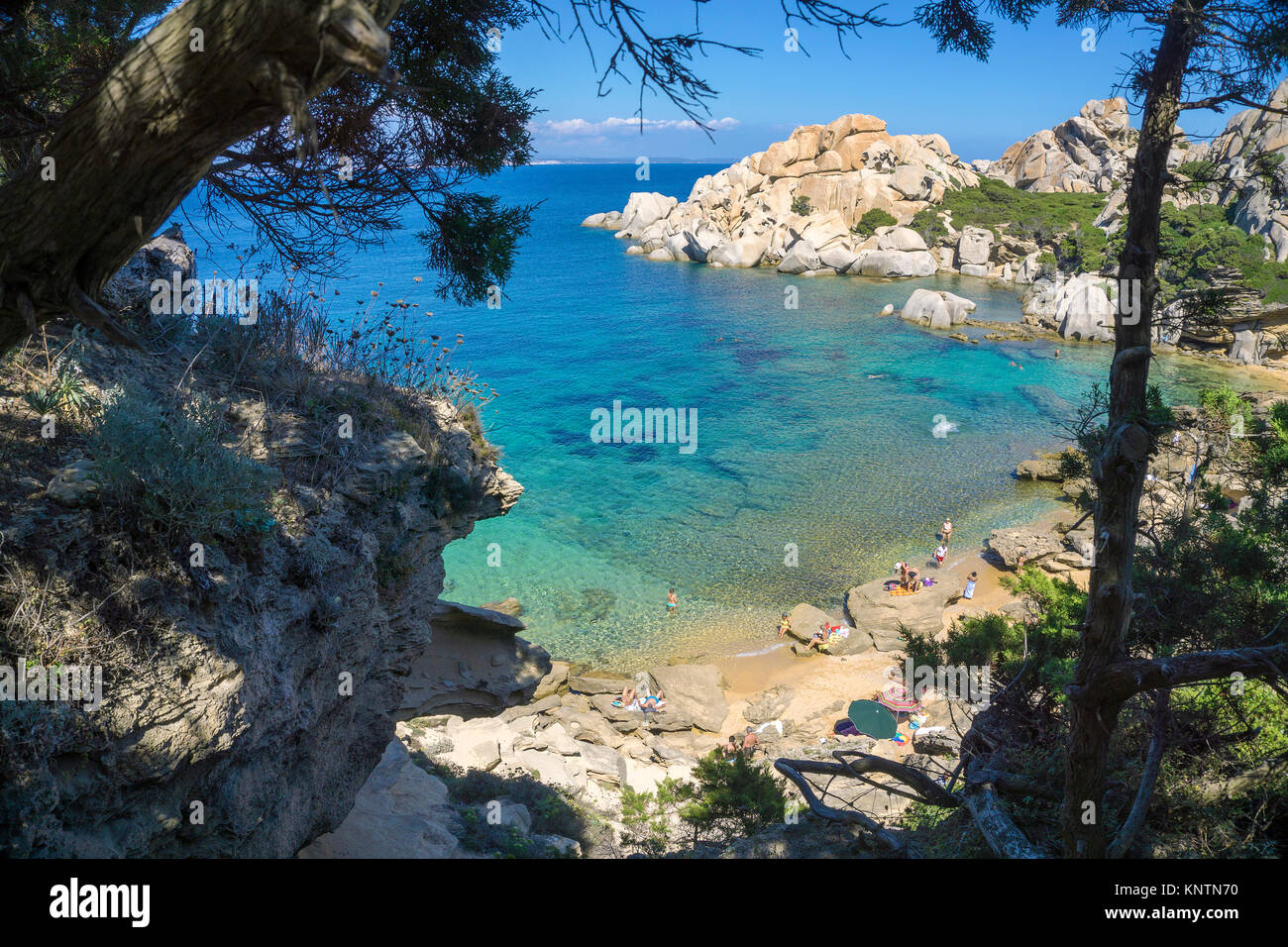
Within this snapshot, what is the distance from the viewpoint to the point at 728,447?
28812 millimetres

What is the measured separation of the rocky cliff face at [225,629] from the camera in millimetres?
3537

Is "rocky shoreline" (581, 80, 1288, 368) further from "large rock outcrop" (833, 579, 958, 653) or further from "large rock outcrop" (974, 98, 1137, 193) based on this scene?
"large rock outcrop" (833, 579, 958, 653)

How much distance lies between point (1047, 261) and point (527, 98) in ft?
185

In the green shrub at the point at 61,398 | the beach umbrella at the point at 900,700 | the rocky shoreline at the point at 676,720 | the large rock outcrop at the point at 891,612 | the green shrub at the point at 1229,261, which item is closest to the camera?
the green shrub at the point at 61,398

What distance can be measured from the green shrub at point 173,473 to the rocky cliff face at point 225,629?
105 millimetres

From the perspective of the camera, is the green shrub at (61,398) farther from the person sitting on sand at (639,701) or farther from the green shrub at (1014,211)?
the green shrub at (1014,211)

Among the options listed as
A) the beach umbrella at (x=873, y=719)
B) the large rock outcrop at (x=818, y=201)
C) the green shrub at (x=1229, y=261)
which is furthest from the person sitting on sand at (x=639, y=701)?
the large rock outcrop at (x=818, y=201)

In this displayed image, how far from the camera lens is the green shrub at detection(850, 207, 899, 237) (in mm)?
62375

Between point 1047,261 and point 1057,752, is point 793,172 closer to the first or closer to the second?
point 1047,261

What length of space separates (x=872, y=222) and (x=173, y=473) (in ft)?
219

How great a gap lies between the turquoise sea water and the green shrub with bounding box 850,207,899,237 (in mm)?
11903

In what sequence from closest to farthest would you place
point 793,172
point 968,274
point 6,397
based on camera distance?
point 6,397 → point 968,274 → point 793,172
